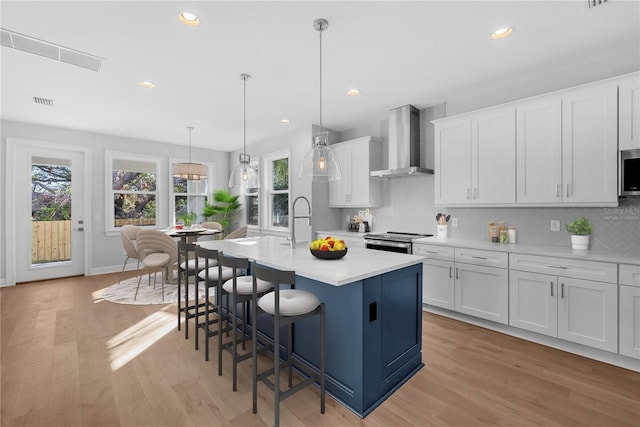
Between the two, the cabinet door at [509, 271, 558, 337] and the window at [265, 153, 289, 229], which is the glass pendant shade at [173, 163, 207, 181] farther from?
the cabinet door at [509, 271, 558, 337]

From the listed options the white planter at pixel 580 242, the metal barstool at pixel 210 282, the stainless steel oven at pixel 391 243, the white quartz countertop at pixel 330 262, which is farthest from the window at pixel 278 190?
the white planter at pixel 580 242

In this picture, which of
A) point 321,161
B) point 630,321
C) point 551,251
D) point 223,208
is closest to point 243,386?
point 321,161

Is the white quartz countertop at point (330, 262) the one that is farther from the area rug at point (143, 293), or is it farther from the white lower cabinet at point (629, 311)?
the area rug at point (143, 293)

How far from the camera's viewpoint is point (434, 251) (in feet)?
11.6

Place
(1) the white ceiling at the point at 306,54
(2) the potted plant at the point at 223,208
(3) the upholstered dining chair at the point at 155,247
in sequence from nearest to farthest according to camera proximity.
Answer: (1) the white ceiling at the point at 306,54
(3) the upholstered dining chair at the point at 155,247
(2) the potted plant at the point at 223,208

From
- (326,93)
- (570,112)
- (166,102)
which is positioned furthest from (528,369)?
(166,102)

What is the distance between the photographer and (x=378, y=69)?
3109mm

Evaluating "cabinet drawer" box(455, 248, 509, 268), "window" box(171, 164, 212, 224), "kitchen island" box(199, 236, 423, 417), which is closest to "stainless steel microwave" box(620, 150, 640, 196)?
"cabinet drawer" box(455, 248, 509, 268)

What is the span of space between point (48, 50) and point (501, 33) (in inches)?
158

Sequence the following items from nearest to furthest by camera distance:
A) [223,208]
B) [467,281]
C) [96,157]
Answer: [467,281], [96,157], [223,208]

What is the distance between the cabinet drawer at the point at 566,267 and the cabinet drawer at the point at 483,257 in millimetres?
62

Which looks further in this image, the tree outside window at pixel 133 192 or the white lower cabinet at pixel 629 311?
the tree outside window at pixel 133 192

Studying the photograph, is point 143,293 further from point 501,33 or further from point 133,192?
point 501,33

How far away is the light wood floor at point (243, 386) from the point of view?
6.13ft
